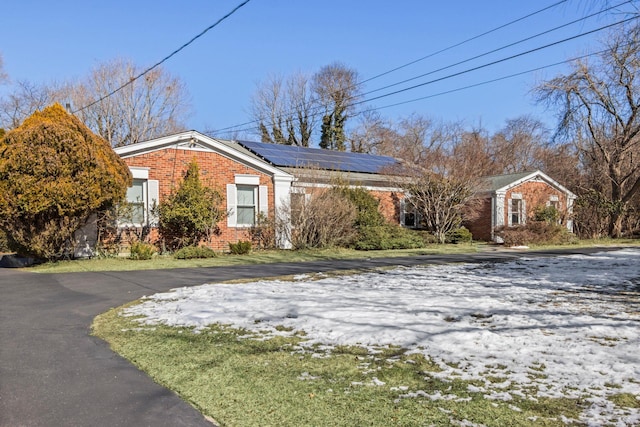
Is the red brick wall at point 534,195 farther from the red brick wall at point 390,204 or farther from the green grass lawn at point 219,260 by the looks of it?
the green grass lawn at point 219,260

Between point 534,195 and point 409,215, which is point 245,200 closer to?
point 409,215

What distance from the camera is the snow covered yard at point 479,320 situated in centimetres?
410

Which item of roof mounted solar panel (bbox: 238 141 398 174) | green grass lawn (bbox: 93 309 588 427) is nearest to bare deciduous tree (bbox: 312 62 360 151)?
roof mounted solar panel (bbox: 238 141 398 174)

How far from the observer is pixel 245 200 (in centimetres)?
1939

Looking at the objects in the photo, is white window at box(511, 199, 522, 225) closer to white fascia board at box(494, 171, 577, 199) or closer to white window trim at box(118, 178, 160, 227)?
white fascia board at box(494, 171, 577, 199)

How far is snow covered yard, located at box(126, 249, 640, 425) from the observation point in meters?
4.10

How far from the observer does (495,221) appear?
25.3m

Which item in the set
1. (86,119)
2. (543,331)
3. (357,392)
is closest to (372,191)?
(543,331)

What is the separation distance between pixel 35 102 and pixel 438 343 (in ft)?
126

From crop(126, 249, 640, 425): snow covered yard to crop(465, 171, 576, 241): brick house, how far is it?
14525 millimetres

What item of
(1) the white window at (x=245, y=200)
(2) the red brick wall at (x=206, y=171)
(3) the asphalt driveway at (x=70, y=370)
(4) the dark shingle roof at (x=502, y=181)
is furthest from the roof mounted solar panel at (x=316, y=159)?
(3) the asphalt driveway at (x=70, y=370)

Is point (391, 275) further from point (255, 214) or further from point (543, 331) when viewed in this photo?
point (255, 214)

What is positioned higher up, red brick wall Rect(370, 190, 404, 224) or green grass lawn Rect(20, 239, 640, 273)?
red brick wall Rect(370, 190, 404, 224)

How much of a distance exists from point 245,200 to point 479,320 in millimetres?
14138
